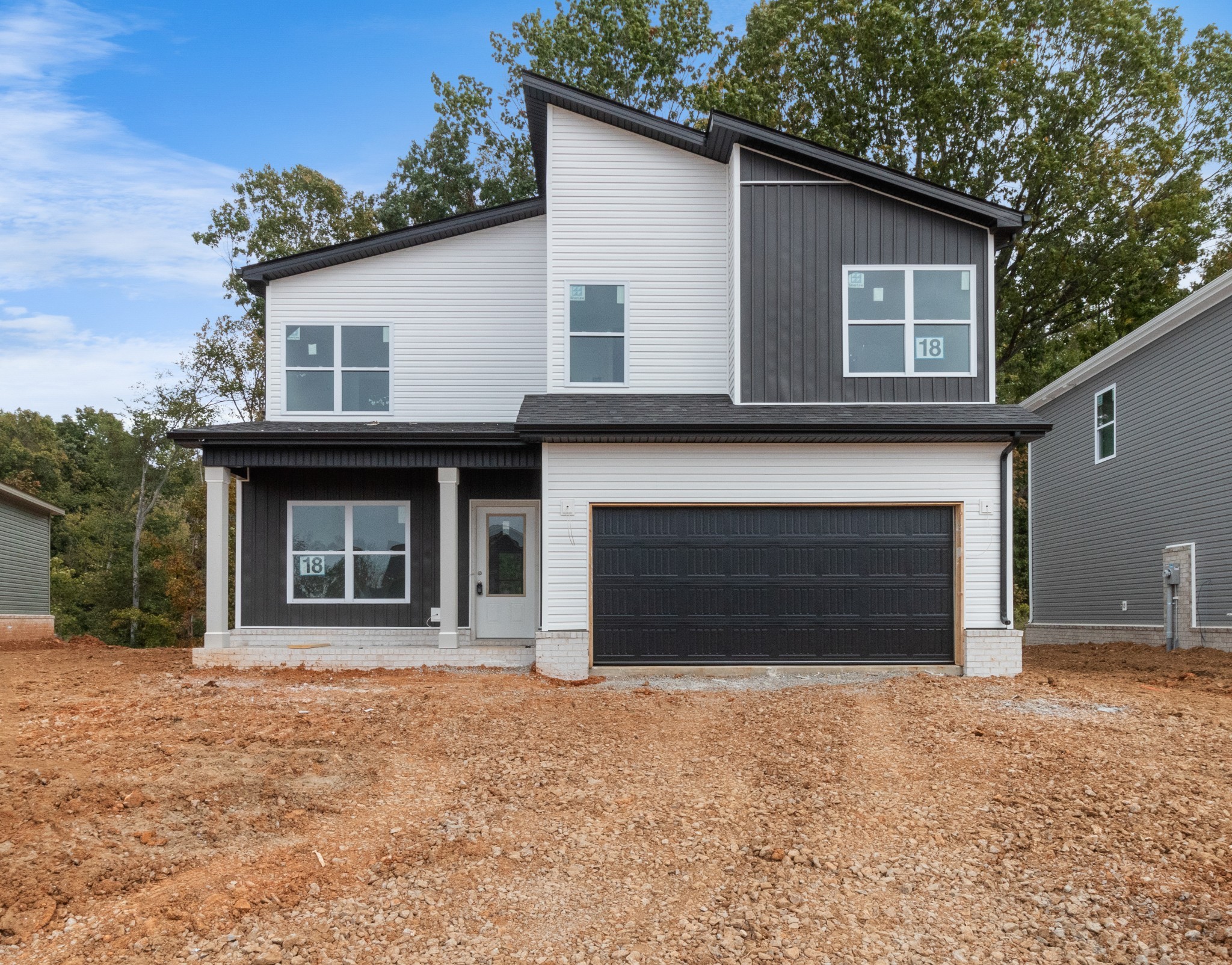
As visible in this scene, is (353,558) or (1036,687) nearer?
(1036,687)

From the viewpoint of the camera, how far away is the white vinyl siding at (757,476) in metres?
11.9

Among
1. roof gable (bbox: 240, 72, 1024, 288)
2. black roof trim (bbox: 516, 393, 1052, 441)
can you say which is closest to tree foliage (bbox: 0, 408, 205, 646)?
roof gable (bbox: 240, 72, 1024, 288)

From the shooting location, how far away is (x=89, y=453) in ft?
148

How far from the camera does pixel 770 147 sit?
498 inches

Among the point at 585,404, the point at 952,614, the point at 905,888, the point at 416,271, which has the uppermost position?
the point at 416,271

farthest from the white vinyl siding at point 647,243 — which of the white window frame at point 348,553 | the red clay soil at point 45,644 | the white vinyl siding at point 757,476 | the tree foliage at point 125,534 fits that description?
the tree foliage at point 125,534

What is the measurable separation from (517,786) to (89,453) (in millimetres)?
45577

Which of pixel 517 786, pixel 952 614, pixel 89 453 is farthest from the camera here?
pixel 89 453

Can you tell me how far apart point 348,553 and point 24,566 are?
44.0ft

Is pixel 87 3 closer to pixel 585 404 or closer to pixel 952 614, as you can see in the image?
pixel 585 404

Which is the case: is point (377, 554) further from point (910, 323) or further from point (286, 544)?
point (910, 323)

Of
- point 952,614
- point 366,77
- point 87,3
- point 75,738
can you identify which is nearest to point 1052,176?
point 952,614

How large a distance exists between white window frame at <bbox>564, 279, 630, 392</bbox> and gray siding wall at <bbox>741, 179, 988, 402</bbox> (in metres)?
1.68

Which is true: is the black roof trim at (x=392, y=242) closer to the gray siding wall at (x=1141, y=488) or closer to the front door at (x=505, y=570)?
the front door at (x=505, y=570)
